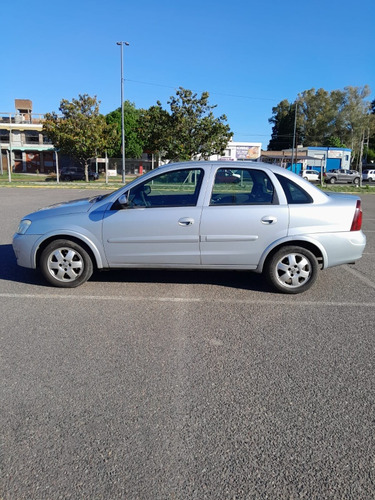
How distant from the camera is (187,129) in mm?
34156

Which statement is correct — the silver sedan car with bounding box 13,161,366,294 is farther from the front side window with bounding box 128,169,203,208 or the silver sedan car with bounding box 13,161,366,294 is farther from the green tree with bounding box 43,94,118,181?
the green tree with bounding box 43,94,118,181

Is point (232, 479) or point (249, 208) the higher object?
point (249, 208)

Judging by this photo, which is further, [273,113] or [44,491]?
[273,113]

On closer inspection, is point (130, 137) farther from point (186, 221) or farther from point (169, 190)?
point (186, 221)

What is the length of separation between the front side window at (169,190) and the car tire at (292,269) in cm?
131

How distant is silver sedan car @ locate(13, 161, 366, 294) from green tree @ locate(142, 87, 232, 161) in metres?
29.9

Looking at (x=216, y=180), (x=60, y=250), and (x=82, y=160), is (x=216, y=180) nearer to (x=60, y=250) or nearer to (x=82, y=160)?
(x=60, y=250)

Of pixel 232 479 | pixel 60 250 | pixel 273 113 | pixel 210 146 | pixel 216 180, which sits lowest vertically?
pixel 232 479

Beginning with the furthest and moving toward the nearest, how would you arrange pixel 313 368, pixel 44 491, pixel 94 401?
pixel 313 368 < pixel 94 401 < pixel 44 491

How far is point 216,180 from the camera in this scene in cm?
499

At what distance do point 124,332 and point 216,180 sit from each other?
2294mm

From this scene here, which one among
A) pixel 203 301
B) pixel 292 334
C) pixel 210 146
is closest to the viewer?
pixel 292 334

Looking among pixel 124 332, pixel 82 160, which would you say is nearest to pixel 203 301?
pixel 124 332

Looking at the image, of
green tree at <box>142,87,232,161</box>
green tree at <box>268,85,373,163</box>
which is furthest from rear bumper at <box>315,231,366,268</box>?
green tree at <box>268,85,373,163</box>
